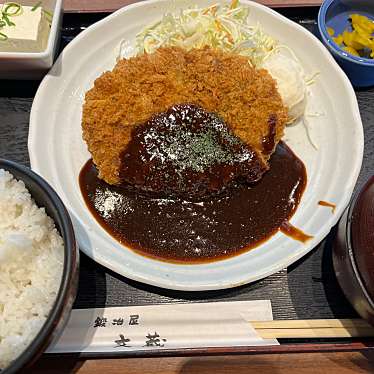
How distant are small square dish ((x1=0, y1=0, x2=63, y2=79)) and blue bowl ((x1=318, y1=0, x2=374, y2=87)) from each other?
1560 mm

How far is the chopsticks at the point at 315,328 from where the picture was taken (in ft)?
5.99

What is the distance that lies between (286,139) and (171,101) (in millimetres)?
704

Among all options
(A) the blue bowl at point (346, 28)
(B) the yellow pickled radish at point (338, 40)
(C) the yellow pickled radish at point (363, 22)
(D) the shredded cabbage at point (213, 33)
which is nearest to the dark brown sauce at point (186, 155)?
(D) the shredded cabbage at point (213, 33)

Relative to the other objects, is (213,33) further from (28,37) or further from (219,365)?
(219,365)

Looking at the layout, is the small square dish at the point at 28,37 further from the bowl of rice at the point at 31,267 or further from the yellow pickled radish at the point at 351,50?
the yellow pickled radish at the point at 351,50

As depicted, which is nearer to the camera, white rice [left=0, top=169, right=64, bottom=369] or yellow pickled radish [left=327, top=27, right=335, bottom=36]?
white rice [left=0, top=169, right=64, bottom=369]

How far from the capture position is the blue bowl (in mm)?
2398

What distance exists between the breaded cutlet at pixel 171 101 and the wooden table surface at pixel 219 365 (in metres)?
0.89

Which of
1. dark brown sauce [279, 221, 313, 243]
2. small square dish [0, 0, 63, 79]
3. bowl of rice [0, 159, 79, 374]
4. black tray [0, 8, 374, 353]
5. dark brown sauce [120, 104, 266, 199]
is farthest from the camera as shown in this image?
small square dish [0, 0, 63, 79]

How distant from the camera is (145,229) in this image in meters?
2.12

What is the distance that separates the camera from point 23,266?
5.46ft

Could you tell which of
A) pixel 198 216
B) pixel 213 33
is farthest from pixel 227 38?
pixel 198 216

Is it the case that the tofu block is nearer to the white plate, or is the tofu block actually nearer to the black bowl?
the white plate

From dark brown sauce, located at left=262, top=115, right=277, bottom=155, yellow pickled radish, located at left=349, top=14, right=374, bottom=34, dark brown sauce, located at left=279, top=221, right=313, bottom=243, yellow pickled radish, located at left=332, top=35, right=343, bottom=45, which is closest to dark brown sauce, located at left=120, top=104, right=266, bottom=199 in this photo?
dark brown sauce, located at left=262, top=115, right=277, bottom=155
